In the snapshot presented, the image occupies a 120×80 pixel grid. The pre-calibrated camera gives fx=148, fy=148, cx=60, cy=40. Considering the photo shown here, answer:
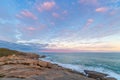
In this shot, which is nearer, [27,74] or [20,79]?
[20,79]

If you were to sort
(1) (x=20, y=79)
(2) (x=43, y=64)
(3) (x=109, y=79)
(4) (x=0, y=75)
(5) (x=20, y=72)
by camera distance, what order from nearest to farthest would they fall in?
1. (1) (x=20, y=79)
2. (4) (x=0, y=75)
3. (5) (x=20, y=72)
4. (3) (x=109, y=79)
5. (2) (x=43, y=64)

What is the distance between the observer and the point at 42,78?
52.2 feet

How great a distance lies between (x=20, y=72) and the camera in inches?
695

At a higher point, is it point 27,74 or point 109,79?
point 27,74

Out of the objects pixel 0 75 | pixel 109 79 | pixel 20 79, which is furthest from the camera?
pixel 109 79

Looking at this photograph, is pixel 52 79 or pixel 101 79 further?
pixel 101 79

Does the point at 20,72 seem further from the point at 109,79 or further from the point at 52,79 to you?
the point at 109,79

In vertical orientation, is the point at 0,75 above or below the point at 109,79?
above

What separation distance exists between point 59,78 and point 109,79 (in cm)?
1147

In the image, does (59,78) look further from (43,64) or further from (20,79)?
(43,64)

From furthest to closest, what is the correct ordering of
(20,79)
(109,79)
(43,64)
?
(43,64)
(109,79)
(20,79)

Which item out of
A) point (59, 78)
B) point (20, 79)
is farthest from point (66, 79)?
point (20, 79)

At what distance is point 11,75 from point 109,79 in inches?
625

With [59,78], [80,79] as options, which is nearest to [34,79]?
[59,78]
